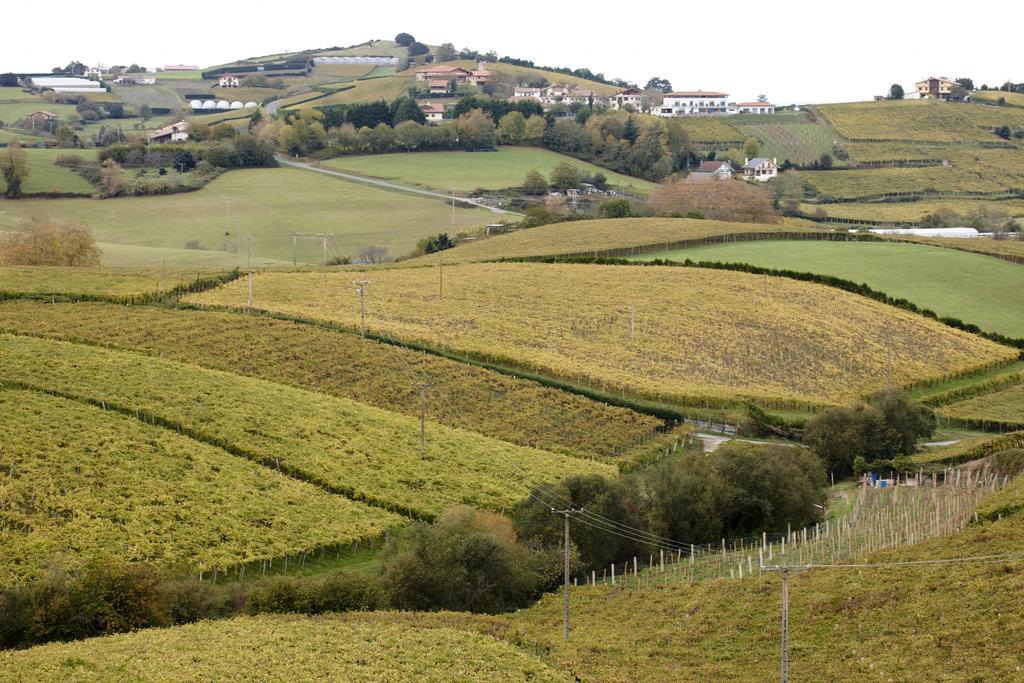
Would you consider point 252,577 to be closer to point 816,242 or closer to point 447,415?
point 447,415

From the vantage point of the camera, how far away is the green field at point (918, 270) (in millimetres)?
93938

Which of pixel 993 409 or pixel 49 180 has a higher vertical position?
pixel 49 180

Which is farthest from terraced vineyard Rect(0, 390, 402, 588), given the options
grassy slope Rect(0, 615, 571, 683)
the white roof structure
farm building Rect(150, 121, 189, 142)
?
farm building Rect(150, 121, 189, 142)

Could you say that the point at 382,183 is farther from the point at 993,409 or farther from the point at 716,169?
the point at 993,409

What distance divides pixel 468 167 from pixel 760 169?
44.1 meters

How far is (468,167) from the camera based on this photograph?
161000 mm

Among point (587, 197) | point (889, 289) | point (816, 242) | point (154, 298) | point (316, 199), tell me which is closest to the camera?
point (154, 298)

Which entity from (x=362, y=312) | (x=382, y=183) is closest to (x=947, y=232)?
(x=382, y=183)

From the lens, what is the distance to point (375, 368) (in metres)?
66.7

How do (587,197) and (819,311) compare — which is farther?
(587,197)

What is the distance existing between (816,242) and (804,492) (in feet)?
215

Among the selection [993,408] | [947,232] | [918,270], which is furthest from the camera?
[947,232]

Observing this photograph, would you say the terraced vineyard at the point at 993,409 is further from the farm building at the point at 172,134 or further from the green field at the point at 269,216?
the farm building at the point at 172,134

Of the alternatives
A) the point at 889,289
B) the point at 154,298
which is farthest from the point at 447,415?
the point at 889,289
